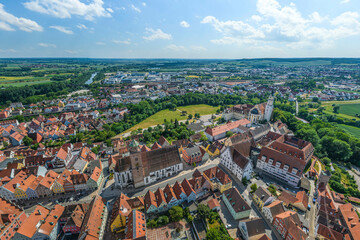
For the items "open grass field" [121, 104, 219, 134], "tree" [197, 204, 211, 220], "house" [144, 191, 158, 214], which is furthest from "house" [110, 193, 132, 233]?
"open grass field" [121, 104, 219, 134]

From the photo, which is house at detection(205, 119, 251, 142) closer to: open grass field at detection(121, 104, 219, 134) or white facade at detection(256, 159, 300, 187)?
white facade at detection(256, 159, 300, 187)

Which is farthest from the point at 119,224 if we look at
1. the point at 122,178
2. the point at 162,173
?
the point at 162,173

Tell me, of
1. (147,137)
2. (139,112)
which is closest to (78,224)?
(147,137)

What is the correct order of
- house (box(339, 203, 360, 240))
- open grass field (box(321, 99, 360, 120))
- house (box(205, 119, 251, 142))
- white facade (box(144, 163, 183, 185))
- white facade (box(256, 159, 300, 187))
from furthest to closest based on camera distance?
open grass field (box(321, 99, 360, 120)) < house (box(205, 119, 251, 142)) < white facade (box(144, 163, 183, 185)) < white facade (box(256, 159, 300, 187)) < house (box(339, 203, 360, 240))

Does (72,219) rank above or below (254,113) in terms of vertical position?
below

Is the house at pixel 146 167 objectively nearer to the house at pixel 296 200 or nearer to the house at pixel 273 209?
the house at pixel 273 209

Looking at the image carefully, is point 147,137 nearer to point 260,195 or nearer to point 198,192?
point 198,192

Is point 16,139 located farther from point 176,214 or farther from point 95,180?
point 176,214
